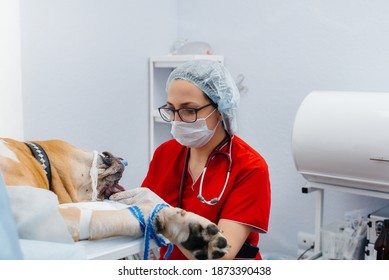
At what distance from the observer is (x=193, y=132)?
147cm

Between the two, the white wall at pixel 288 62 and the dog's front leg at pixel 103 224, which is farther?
the white wall at pixel 288 62

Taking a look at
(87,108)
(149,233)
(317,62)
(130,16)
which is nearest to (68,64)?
(87,108)

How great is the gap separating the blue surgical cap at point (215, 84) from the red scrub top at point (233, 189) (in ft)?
0.32

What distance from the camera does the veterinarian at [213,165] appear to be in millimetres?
1394

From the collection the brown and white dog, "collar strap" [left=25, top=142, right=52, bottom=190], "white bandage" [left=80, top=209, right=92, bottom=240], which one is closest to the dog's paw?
the brown and white dog

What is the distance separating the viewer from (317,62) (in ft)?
6.93

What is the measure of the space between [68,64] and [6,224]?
61.5 inches

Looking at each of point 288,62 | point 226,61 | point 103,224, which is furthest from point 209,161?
point 226,61

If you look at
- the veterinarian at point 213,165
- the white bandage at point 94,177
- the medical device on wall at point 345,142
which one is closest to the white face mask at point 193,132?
the veterinarian at point 213,165

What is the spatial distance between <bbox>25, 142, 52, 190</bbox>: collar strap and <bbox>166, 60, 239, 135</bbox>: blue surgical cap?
0.67 m

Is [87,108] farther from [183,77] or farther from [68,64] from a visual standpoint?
[183,77]

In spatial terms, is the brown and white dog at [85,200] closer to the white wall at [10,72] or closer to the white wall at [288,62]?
the white wall at [10,72]

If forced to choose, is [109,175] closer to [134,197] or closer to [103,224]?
[134,197]

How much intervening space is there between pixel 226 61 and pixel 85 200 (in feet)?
5.32
